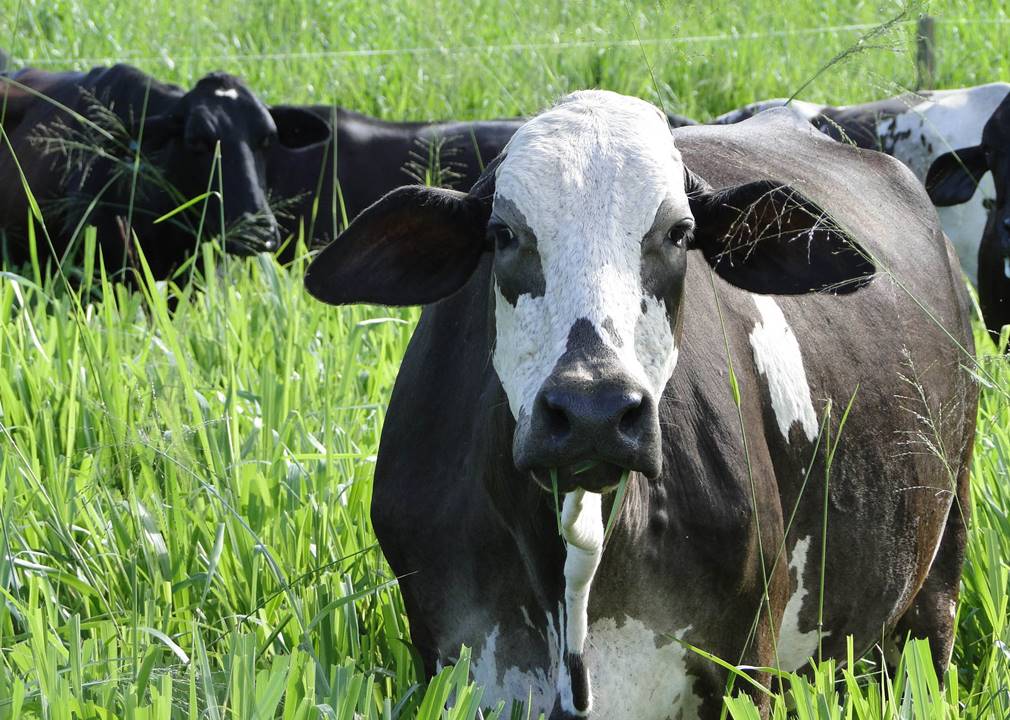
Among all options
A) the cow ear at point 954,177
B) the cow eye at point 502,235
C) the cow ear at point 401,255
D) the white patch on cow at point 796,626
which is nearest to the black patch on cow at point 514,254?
the cow eye at point 502,235

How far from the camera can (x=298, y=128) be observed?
8.17 meters

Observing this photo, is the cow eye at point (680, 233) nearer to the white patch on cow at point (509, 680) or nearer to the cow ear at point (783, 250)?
the cow ear at point (783, 250)

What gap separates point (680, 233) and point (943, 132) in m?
5.40

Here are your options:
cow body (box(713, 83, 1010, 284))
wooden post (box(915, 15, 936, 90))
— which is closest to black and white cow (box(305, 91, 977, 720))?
cow body (box(713, 83, 1010, 284))

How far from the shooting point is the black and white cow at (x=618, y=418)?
233 cm

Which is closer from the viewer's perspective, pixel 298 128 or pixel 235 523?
pixel 235 523

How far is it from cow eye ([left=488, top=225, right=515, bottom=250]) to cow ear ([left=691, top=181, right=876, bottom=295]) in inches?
15.4

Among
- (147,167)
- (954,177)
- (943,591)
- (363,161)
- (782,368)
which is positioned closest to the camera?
(782,368)

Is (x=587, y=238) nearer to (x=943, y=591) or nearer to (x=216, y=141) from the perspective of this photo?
(x=943, y=591)

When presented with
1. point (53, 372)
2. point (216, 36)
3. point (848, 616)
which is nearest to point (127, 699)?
point (848, 616)

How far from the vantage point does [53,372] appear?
164 inches

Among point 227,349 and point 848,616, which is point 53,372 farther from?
point 848,616

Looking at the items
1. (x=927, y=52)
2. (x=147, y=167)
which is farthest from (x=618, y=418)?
(x=927, y=52)

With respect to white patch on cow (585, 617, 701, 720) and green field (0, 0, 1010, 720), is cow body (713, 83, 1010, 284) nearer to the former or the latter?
green field (0, 0, 1010, 720)
